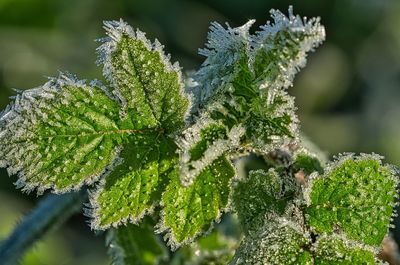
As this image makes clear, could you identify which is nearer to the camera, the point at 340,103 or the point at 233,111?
the point at 233,111

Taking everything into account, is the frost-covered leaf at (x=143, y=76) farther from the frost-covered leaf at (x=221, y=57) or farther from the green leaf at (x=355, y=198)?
the green leaf at (x=355, y=198)

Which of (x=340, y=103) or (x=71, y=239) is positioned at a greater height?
(x=340, y=103)

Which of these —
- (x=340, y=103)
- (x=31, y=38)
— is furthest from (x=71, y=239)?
(x=340, y=103)

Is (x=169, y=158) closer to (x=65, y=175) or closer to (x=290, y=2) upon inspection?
(x=65, y=175)

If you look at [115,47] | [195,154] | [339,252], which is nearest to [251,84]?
[195,154]

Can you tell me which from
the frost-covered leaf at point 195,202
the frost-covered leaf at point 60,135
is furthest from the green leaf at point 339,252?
the frost-covered leaf at point 60,135

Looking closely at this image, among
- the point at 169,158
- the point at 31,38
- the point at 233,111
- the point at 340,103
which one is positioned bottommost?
the point at 169,158

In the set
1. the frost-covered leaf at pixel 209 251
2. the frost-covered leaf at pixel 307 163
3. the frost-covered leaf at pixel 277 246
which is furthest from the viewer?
the frost-covered leaf at pixel 209 251

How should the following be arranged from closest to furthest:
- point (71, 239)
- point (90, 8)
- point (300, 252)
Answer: point (300, 252), point (71, 239), point (90, 8)
